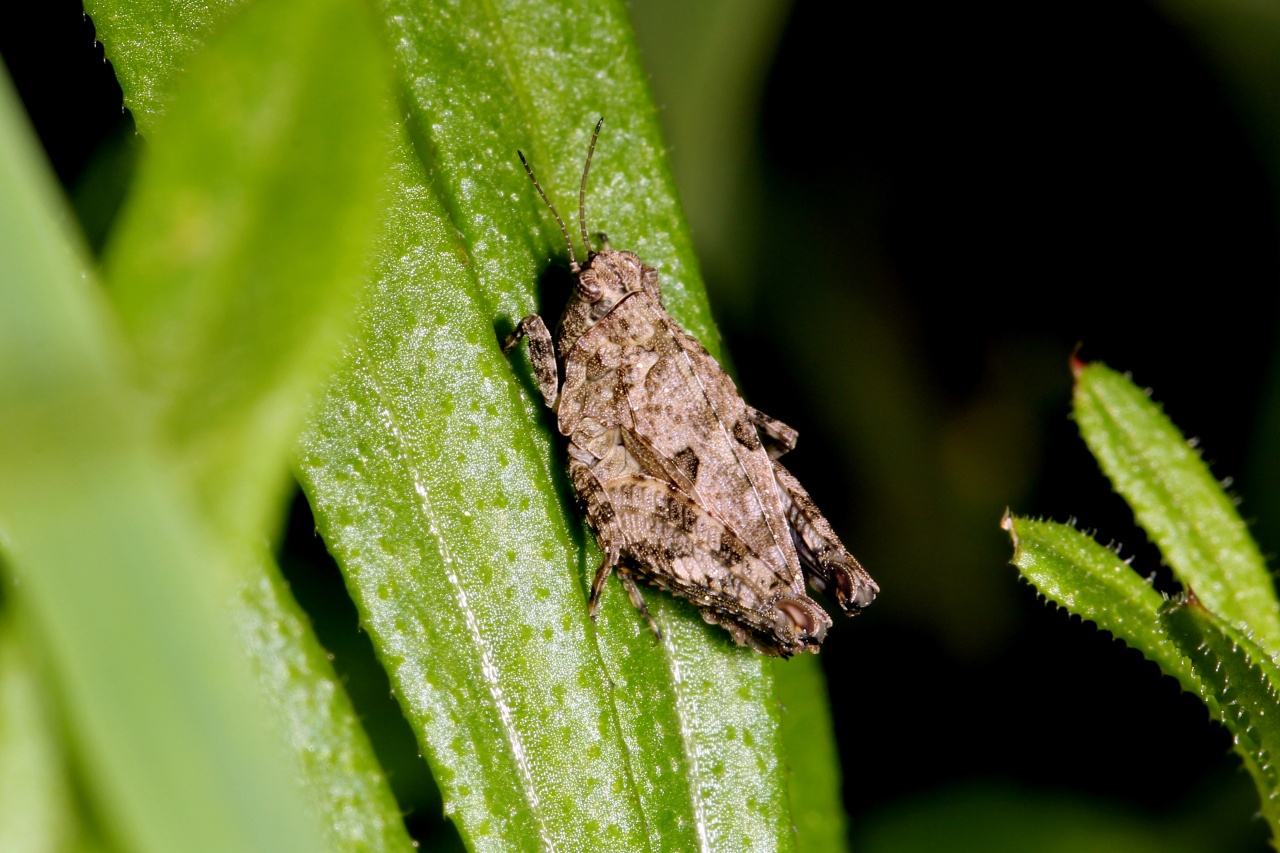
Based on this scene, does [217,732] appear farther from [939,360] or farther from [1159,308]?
[1159,308]

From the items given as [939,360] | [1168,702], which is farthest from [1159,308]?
[1168,702]

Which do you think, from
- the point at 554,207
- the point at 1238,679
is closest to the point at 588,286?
the point at 554,207

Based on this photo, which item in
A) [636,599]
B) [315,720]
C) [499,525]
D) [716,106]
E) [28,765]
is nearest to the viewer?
[28,765]

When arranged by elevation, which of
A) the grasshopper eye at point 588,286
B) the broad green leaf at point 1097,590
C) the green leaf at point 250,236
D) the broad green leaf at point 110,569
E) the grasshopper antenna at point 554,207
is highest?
the green leaf at point 250,236

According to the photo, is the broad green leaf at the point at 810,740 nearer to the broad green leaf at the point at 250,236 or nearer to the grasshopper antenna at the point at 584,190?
the grasshopper antenna at the point at 584,190

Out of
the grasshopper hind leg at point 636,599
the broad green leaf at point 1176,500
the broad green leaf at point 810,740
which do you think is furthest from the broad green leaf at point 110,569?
the broad green leaf at point 1176,500

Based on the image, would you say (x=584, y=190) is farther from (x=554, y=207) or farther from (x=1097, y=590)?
(x=1097, y=590)
